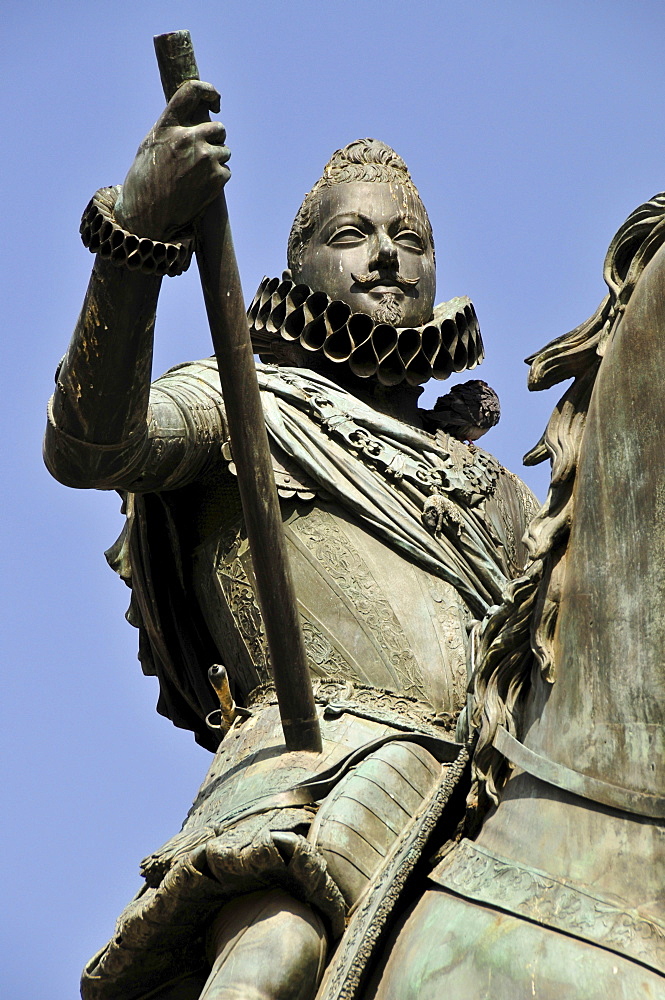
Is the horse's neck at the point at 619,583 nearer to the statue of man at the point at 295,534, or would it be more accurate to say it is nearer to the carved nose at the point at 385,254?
the statue of man at the point at 295,534

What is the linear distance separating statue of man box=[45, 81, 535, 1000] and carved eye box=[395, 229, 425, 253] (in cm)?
1

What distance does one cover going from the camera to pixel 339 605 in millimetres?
8102

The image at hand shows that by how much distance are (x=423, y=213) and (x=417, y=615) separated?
249 centimetres

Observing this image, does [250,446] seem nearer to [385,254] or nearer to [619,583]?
[619,583]

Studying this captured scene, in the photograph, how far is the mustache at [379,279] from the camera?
363 inches

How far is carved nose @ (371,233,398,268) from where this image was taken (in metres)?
9.19

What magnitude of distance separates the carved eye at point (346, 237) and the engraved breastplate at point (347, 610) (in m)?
1.59

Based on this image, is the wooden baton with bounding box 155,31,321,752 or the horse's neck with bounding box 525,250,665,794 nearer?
the horse's neck with bounding box 525,250,665,794

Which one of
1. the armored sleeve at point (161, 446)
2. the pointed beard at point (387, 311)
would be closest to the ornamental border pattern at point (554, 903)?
the armored sleeve at point (161, 446)

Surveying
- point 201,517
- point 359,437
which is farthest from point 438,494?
point 201,517

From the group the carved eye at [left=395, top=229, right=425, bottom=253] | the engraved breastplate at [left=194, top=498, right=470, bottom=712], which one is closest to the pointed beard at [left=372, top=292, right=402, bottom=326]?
the carved eye at [left=395, top=229, right=425, bottom=253]

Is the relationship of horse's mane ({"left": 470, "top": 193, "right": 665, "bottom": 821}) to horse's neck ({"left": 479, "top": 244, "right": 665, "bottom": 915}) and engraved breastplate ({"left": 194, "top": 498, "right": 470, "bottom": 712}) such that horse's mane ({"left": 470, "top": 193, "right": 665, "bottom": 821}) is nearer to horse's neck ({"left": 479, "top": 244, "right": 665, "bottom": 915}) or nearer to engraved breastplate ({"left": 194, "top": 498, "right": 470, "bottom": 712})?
horse's neck ({"left": 479, "top": 244, "right": 665, "bottom": 915})

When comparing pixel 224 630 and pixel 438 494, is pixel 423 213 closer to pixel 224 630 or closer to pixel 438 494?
pixel 438 494

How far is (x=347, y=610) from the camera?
8.09 m
